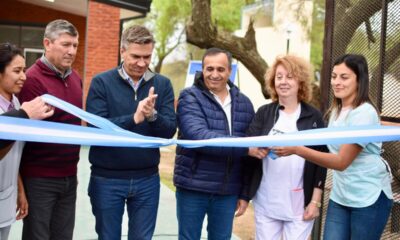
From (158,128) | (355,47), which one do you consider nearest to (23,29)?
(355,47)

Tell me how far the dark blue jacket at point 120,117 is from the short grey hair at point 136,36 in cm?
23

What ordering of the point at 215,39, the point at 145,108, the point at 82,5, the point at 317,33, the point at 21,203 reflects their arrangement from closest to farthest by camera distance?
the point at 145,108, the point at 21,203, the point at 215,39, the point at 82,5, the point at 317,33

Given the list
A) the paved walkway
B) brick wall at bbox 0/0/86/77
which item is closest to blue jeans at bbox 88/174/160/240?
the paved walkway

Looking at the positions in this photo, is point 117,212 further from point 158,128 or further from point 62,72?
point 62,72

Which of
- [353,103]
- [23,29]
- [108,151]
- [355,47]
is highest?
[23,29]

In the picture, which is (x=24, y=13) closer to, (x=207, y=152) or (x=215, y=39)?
(x=215, y=39)

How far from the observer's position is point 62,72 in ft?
11.4

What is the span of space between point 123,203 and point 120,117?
62cm

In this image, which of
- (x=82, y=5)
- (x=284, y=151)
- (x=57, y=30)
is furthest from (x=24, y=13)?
(x=284, y=151)

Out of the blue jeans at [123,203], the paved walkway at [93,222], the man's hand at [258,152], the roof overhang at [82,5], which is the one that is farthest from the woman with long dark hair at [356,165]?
the roof overhang at [82,5]

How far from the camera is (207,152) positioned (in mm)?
3523

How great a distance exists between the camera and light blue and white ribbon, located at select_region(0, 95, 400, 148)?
3.01 m

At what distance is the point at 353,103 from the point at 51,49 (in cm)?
196

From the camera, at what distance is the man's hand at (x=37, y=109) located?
3.00 m
